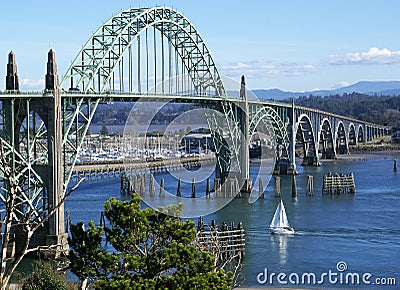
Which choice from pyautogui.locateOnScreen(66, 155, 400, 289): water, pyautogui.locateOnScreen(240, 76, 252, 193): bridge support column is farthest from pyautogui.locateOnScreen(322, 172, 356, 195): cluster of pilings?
pyautogui.locateOnScreen(240, 76, 252, 193): bridge support column

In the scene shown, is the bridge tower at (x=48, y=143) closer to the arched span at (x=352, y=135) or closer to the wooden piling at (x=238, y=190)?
the wooden piling at (x=238, y=190)

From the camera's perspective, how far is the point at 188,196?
54406mm

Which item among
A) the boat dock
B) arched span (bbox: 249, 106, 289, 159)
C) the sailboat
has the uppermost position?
arched span (bbox: 249, 106, 289, 159)

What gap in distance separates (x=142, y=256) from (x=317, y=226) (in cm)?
2513

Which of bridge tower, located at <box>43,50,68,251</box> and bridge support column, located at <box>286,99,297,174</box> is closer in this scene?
bridge tower, located at <box>43,50,68,251</box>

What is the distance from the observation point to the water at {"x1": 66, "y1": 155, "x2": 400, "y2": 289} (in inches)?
1168

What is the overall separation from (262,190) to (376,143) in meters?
72.5

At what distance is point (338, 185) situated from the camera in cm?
5612

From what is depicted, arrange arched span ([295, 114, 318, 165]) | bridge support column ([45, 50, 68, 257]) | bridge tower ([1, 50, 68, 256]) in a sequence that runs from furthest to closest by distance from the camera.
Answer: arched span ([295, 114, 318, 165])
bridge support column ([45, 50, 68, 257])
bridge tower ([1, 50, 68, 256])

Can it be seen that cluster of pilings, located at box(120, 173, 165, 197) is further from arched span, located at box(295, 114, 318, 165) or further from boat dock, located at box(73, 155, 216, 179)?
arched span, located at box(295, 114, 318, 165)

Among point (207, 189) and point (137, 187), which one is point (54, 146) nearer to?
point (207, 189)

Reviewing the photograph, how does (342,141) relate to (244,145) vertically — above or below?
below

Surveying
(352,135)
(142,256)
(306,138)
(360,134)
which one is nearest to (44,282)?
(142,256)

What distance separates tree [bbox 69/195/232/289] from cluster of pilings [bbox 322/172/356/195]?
132 feet
